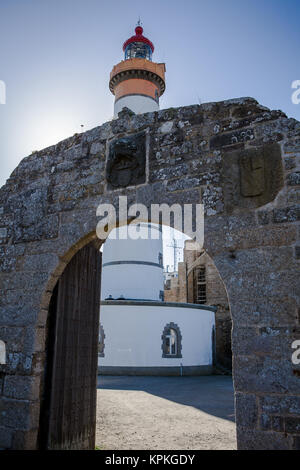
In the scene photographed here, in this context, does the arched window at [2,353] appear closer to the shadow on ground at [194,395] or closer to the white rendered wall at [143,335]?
the shadow on ground at [194,395]

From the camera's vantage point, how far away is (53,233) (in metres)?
3.71

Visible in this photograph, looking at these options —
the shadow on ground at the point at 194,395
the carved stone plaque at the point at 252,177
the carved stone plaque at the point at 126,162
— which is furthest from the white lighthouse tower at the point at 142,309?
the carved stone plaque at the point at 252,177

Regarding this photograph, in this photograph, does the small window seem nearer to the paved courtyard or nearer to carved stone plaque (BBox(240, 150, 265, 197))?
the paved courtyard

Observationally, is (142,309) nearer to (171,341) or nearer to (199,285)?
(171,341)

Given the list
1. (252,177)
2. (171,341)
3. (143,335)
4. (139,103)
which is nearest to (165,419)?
(252,177)

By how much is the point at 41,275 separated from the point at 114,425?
3.15 m

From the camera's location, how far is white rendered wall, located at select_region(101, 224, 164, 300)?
17016 mm

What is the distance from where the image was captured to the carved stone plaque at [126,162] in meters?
3.47

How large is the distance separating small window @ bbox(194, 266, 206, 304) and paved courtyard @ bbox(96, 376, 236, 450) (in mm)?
12449

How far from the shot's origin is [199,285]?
22.8 meters

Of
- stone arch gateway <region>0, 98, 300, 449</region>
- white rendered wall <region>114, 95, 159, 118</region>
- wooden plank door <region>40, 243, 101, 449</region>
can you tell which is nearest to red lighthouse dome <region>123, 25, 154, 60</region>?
white rendered wall <region>114, 95, 159, 118</region>
